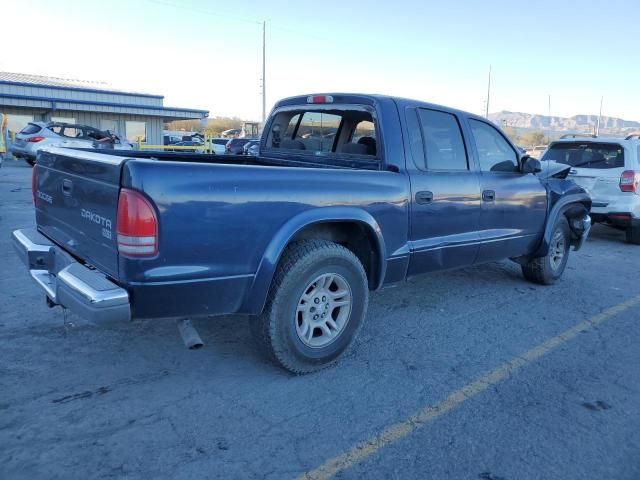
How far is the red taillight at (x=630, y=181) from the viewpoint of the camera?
841 cm

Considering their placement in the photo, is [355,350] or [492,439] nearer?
[492,439]

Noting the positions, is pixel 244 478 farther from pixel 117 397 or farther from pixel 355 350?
pixel 355 350

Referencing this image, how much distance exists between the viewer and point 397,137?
13.4 feet

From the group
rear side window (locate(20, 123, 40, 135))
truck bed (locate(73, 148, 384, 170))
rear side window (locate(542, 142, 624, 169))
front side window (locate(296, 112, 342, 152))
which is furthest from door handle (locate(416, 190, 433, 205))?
rear side window (locate(20, 123, 40, 135))

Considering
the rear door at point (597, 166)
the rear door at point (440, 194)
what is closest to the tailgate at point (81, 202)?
the rear door at point (440, 194)

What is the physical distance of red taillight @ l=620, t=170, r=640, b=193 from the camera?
8.41 m

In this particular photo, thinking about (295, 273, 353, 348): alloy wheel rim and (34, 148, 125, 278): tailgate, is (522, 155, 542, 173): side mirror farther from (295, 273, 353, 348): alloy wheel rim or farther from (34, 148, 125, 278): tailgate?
(34, 148, 125, 278): tailgate

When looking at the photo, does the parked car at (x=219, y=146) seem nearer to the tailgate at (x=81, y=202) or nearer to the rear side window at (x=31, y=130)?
the rear side window at (x=31, y=130)

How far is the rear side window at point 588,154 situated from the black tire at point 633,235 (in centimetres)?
117

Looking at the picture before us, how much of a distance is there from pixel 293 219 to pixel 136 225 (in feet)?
3.16

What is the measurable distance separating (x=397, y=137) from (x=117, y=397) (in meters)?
2.70

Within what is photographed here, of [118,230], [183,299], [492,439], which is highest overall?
[118,230]

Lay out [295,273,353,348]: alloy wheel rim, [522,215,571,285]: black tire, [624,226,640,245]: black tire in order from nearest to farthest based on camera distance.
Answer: [295,273,353,348]: alloy wheel rim → [522,215,571,285]: black tire → [624,226,640,245]: black tire

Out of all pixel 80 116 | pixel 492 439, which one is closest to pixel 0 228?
pixel 492 439
